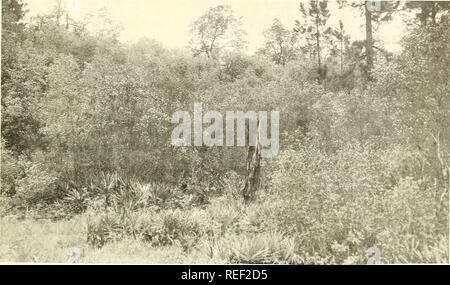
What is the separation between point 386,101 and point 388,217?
6.67 m

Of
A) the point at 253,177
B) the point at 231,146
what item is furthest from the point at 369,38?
the point at 253,177

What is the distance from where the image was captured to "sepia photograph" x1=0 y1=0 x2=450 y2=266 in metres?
10.4

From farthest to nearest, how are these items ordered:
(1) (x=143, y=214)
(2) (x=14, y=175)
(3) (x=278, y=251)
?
(2) (x=14, y=175) → (1) (x=143, y=214) → (3) (x=278, y=251)

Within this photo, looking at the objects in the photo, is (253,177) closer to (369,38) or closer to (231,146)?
(231,146)

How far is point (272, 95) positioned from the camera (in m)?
20.1

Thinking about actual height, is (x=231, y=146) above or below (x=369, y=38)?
below

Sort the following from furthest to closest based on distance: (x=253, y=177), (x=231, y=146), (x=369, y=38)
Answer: (x=369, y=38) → (x=231, y=146) → (x=253, y=177)

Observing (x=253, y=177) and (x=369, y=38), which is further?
(x=369, y=38)

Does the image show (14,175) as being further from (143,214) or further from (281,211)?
(281,211)

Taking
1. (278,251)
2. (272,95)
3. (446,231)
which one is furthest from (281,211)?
(272,95)

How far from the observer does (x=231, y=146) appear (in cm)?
1764

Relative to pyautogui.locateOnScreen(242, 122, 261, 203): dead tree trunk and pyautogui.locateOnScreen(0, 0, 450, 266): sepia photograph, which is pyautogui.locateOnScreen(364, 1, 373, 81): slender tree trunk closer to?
pyautogui.locateOnScreen(0, 0, 450, 266): sepia photograph

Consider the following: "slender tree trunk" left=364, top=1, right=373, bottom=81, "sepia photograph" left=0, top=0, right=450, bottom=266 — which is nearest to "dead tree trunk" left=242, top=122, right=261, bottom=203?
"sepia photograph" left=0, top=0, right=450, bottom=266

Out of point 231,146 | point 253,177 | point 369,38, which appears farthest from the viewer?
point 369,38
